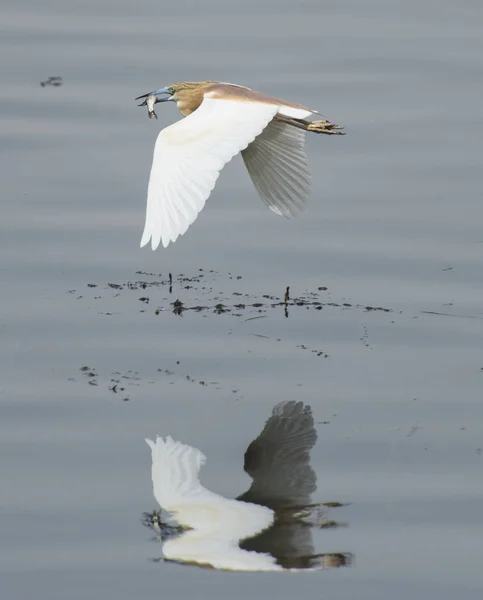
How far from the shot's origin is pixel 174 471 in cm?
468

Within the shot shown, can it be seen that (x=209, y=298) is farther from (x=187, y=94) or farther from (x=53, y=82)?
(x=53, y=82)

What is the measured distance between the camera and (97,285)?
254 inches

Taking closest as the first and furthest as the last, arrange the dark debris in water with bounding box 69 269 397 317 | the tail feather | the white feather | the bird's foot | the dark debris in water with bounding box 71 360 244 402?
1. the white feather
2. the tail feather
3. the dark debris in water with bounding box 71 360 244 402
4. the dark debris in water with bounding box 69 269 397 317
5. the bird's foot

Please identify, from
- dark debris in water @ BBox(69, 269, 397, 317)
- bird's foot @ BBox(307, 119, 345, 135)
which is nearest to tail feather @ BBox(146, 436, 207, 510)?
dark debris in water @ BBox(69, 269, 397, 317)

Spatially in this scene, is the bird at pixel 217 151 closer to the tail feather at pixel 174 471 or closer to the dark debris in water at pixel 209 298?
the dark debris in water at pixel 209 298

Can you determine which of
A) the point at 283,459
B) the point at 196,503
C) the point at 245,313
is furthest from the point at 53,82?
the point at 196,503

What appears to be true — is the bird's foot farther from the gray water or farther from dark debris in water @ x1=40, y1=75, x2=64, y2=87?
dark debris in water @ x1=40, y1=75, x2=64, y2=87

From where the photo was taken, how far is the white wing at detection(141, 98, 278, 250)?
514 cm

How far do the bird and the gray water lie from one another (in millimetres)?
466

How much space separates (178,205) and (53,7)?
22.3 ft

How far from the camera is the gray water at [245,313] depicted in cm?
423

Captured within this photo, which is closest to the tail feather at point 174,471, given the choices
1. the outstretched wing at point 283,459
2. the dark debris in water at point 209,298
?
the outstretched wing at point 283,459

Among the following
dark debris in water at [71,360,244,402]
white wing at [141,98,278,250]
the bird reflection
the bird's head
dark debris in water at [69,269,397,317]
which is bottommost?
the bird reflection

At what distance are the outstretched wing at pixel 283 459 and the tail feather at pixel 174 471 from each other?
178 millimetres
